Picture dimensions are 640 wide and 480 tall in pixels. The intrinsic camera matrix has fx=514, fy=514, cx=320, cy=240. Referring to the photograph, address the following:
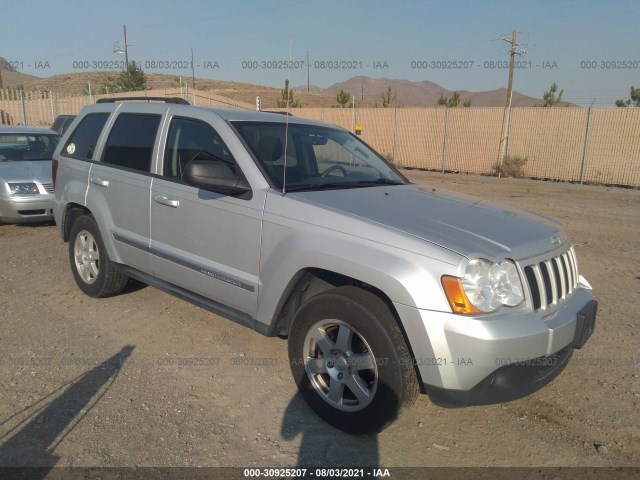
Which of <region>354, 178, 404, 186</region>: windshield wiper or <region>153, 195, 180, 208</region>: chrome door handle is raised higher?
<region>354, 178, 404, 186</region>: windshield wiper

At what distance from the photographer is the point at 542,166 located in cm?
1880

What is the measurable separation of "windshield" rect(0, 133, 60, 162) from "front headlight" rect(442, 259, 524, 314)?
8.59 metres

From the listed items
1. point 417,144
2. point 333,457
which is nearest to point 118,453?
point 333,457

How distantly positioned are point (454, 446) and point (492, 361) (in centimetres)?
75

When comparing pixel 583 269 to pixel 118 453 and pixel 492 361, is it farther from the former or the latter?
pixel 118 453

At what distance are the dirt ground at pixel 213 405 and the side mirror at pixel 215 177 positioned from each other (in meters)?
1.36

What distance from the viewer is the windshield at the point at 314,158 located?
3.70m

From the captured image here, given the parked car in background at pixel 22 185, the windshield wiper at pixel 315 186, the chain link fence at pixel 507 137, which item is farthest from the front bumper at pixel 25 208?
the chain link fence at pixel 507 137

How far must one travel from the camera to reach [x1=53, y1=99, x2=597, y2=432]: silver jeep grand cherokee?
2.67m

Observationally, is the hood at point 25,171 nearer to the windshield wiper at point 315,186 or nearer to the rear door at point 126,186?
the rear door at point 126,186

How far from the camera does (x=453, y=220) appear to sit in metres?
3.19

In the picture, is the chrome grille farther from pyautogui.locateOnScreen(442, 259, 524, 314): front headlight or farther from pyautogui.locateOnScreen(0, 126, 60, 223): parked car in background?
pyautogui.locateOnScreen(0, 126, 60, 223): parked car in background

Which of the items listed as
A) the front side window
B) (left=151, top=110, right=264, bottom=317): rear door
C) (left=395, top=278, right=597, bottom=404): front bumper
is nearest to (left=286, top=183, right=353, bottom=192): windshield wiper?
(left=151, top=110, right=264, bottom=317): rear door

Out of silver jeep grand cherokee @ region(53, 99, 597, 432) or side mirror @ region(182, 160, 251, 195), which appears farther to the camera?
side mirror @ region(182, 160, 251, 195)
